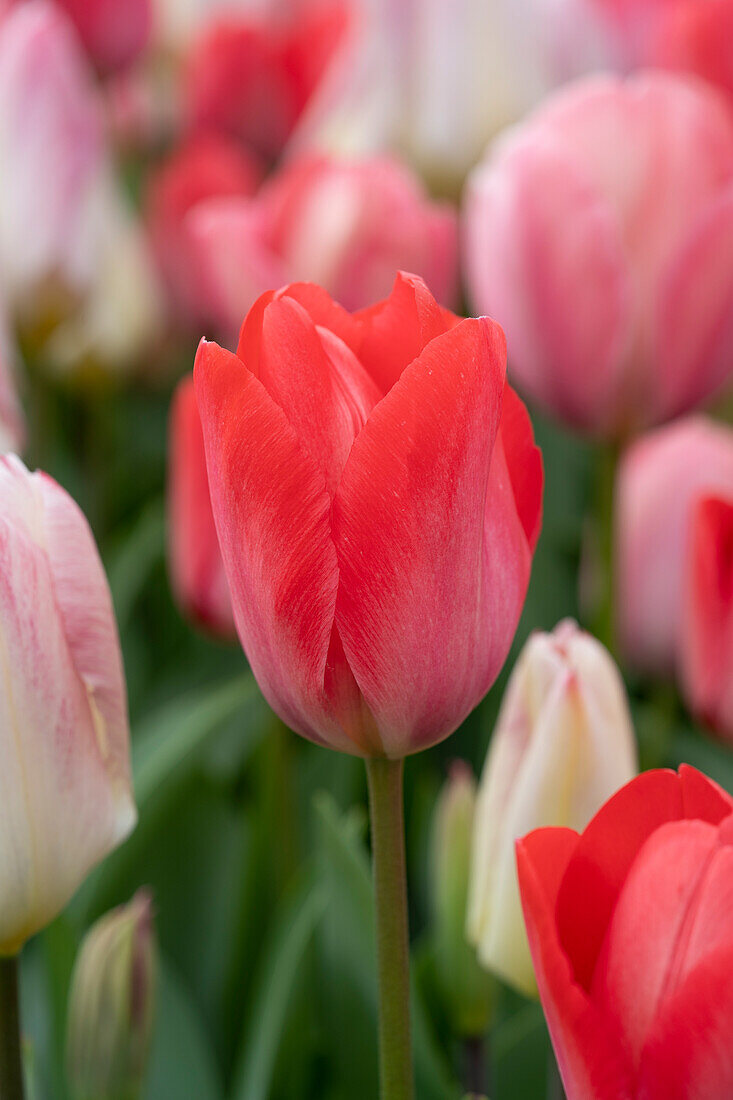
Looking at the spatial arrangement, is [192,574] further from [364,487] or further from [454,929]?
[364,487]

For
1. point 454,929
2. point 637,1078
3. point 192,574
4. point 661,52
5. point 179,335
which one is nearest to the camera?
point 637,1078

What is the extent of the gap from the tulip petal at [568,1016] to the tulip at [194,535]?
275mm

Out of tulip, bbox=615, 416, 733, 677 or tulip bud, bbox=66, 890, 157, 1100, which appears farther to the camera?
tulip, bbox=615, 416, 733, 677

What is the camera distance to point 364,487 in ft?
0.72

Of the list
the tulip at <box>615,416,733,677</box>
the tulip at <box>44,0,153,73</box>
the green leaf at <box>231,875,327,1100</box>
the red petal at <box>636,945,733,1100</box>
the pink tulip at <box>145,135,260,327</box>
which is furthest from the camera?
the tulip at <box>44,0,153,73</box>

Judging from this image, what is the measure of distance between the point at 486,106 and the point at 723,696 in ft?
1.73

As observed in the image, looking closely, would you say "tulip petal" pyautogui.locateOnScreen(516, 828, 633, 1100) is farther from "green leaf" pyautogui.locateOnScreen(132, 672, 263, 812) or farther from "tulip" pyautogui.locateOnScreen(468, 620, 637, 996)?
"green leaf" pyautogui.locateOnScreen(132, 672, 263, 812)

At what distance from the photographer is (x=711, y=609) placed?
429 mm

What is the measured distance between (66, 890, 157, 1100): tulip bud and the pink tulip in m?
0.47

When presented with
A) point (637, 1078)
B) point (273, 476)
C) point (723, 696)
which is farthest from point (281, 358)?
point (723, 696)

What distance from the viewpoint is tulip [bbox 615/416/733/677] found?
56 cm

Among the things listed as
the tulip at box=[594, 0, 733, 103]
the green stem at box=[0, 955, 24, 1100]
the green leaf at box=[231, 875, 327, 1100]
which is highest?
the tulip at box=[594, 0, 733, 103]

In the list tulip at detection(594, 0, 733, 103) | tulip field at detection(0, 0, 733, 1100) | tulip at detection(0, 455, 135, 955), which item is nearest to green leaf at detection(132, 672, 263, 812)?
tulip field at detection(0, 0, 733, 1100)

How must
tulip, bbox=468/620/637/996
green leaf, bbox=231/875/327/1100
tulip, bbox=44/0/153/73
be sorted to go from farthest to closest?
tulip, bbox=44/0/153/73 → green leaf, bbox=231/875/327/1100 → tulip, bbox=468/620/637/996
